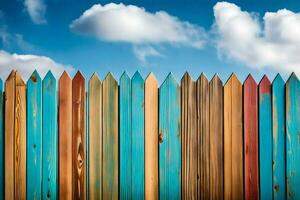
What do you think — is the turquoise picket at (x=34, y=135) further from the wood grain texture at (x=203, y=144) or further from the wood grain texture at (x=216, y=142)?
the wood grain texture at (x=216, y=142)

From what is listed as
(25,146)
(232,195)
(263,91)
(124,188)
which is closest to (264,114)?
(263,91)

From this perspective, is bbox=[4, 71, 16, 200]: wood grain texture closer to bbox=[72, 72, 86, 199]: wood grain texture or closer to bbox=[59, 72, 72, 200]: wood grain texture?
bbox=[59, 72, 72, 200]: wood grain texture

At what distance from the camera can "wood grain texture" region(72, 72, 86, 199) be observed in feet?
12.4

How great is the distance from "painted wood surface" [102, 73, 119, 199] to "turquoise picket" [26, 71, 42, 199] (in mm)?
721

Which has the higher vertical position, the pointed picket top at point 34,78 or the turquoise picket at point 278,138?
the pointed picket top at point 34,78

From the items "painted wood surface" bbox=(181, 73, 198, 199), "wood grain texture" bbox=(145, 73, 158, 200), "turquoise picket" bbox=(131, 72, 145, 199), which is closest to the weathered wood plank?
"turquoise picket" bbox=(131, 72, 145, 199)

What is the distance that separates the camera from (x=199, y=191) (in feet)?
12.3

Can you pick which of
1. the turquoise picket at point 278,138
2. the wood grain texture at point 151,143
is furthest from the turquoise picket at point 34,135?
the turquoise picket at point 278,138

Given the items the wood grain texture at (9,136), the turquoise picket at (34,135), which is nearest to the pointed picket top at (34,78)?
the turquoise picket at (34,135)

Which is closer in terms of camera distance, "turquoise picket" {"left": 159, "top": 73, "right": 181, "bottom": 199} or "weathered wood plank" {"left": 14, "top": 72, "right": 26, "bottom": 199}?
"turquoise picket" {"left": 159, "top": 73, "right": 181, "bottom": 199}

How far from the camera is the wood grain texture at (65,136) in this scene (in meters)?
3.79

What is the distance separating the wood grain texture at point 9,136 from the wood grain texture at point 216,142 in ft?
7.08

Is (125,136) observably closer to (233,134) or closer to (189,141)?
(189,141)

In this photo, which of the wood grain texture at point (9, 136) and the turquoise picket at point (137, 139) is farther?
the wood grain texture at point (9, 136)
